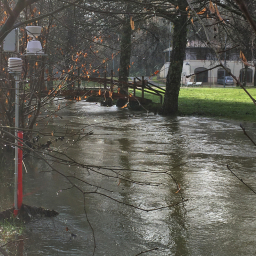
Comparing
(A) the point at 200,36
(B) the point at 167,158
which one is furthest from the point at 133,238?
(A) the point at 200,36

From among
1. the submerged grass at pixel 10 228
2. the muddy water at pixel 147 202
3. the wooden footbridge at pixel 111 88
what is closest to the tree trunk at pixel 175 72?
the wooden footbridge at pixel 111 88

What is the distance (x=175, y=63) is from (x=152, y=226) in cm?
1417

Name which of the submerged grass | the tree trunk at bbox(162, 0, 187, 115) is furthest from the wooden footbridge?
the submerged grass

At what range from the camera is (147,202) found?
6.29 metres

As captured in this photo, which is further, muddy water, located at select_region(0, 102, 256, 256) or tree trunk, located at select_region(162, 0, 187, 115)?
tree trunk, located at select_region(162, 0, 187, 115)

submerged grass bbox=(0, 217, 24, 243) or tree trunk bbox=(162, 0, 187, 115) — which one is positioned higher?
tree trunk bbox=(162, 0, 187, 115)

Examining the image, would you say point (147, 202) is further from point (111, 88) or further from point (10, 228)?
point (111, 88)

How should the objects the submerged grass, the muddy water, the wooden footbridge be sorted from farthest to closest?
the wooden footbridge → the submerged grass → the muddy water

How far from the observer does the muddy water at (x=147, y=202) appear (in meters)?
4.75

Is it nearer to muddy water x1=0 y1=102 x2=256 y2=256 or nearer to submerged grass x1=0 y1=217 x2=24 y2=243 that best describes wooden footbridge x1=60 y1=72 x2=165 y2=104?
muddy water x1=0 y1=102 x2=256 y2=256

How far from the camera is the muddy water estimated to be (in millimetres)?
4754

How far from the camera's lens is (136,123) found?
16109mm

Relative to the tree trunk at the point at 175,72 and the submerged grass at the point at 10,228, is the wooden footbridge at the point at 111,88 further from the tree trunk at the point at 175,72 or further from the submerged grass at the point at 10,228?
the submerged grass at the point at 10,228

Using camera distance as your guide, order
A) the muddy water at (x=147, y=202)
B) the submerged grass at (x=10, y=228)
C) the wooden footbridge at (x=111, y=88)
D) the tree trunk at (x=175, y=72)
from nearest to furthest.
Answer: the muddy water at (x=147, y=202) < the submerged grass at (x=10, y=228) < the wooden footbridge at (x=111, y=88) < the tree trunk at (x=175, y=72)
